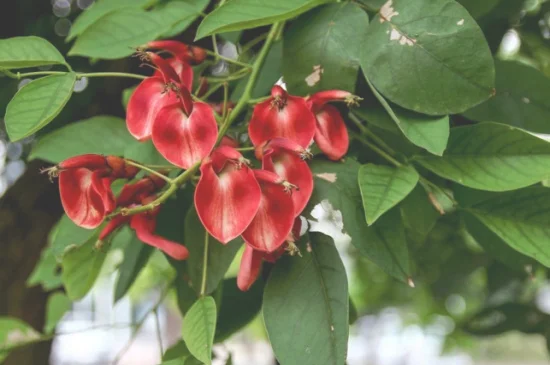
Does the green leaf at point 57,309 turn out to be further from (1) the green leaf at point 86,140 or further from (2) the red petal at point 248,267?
(2) the red petal at point 248,267

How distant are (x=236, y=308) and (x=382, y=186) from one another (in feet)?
0.51

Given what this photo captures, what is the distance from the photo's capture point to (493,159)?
305 mm

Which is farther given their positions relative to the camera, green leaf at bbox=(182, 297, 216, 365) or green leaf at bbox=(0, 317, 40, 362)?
green leaf at bbox=(0, 317, 40, 362)

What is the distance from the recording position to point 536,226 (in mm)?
318

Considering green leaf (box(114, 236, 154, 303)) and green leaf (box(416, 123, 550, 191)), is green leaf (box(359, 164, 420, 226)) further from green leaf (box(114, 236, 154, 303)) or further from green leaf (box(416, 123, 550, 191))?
green leaf (box(114, 236, 154, 303))

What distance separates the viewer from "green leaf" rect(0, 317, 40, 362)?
0.41 metres

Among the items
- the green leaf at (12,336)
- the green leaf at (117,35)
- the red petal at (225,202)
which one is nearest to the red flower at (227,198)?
the red petal at (225,202)

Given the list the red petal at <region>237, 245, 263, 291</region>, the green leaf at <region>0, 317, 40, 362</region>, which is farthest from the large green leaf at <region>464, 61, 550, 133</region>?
the green leaf at <region>0, 317, 40, 362</region>

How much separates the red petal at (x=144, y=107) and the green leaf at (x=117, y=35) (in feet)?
0.15

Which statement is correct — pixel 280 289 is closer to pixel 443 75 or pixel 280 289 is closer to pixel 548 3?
pixel 443 75

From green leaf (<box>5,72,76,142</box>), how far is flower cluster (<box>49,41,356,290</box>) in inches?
0.8

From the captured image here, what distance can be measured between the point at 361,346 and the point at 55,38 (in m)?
2.58

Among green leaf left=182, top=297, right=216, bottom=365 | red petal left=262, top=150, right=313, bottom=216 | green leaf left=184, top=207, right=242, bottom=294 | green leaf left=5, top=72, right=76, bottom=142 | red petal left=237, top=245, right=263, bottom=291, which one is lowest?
green leaf left=184, top=207, right=242, bottom=294

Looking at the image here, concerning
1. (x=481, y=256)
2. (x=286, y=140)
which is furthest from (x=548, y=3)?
(x=286, y=140)
